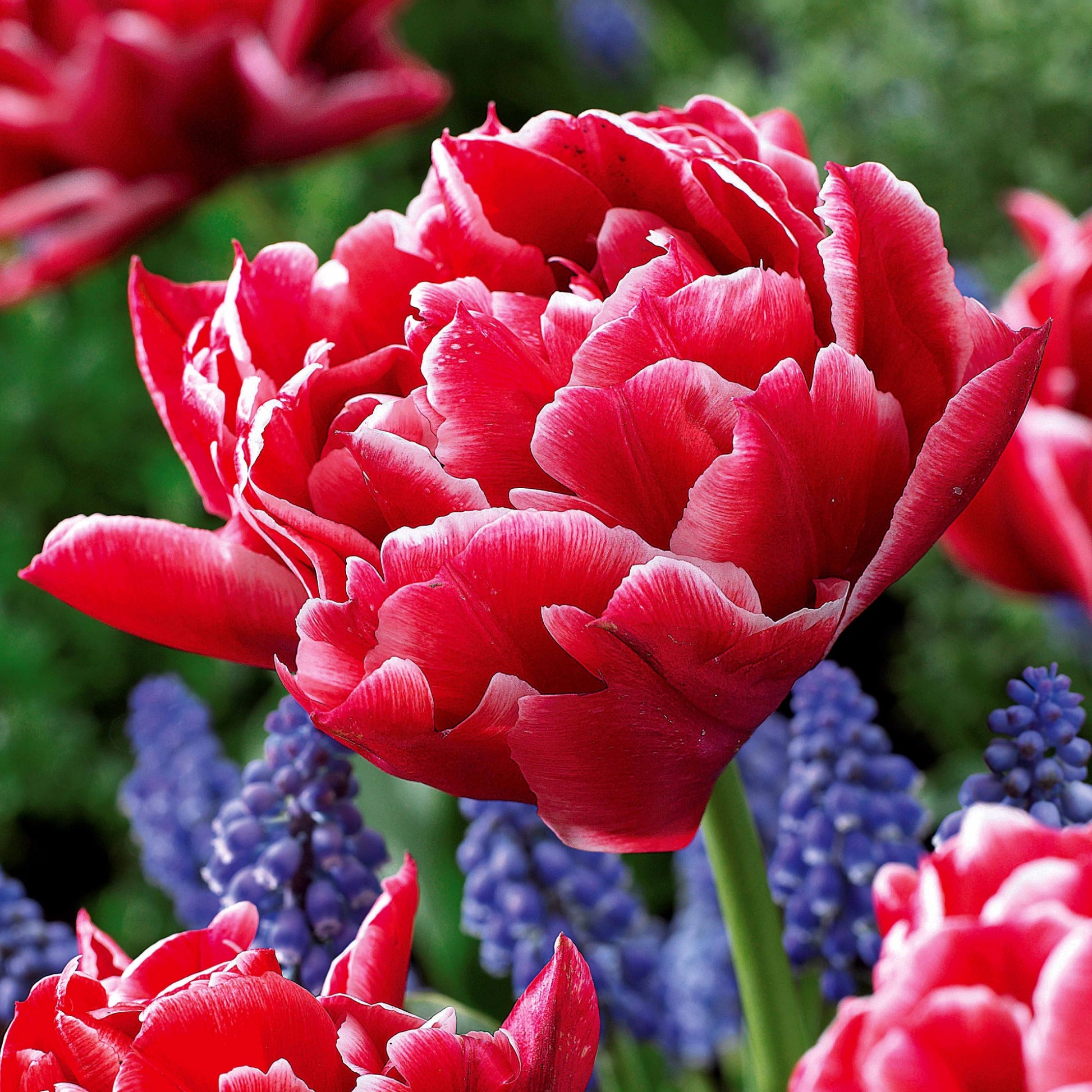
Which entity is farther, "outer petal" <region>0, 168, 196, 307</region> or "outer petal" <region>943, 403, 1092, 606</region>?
"outer petal" <region>0, 168, 196, 307</region>

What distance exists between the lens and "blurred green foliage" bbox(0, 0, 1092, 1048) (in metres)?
0.77

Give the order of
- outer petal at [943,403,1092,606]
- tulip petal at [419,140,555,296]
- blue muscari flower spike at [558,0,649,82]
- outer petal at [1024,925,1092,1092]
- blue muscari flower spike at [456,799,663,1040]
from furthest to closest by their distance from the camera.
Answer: blue muscari flower spike at [558,0,649,82] → outer petal at [943,403,1092,606] → blue muscari flower spike at [456,799,663,1040] → tulip petal at [419,140,555,296] → outer petal at [1024,925,1092,1092]

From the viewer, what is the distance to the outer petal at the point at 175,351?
26cm

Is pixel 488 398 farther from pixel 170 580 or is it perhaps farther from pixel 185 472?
pixel 185 472

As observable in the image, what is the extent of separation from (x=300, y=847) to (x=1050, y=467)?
0.95 feet

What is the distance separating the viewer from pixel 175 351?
276mm

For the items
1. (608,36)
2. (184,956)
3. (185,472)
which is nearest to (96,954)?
(184,956)

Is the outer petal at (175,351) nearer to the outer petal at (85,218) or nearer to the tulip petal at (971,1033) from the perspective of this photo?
the tulip petal at (971,1033)

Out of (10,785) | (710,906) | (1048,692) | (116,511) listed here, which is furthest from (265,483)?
(116,511)

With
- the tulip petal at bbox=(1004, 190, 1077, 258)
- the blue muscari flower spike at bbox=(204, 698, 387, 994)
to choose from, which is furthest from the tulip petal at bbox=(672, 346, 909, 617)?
the tulip petal at bbox=(1004, 190, 1077, 258)

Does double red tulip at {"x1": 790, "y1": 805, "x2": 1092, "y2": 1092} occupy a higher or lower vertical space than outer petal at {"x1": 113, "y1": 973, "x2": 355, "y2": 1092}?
higher

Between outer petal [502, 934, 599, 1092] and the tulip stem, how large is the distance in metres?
0.06

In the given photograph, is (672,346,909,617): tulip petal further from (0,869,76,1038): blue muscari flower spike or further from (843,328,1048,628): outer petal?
(0,869,76,1038): blue muscari flower spike

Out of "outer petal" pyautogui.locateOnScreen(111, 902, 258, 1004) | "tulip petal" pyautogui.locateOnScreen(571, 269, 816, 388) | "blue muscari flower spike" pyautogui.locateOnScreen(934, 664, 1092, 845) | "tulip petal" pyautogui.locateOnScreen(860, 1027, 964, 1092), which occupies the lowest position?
"outer petal" pyautogui.locateOnScreen(111, 902, 258, 1004)
